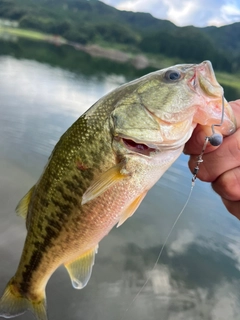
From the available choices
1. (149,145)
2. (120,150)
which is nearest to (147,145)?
(149,145)

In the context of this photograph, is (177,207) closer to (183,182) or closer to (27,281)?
(183,182)

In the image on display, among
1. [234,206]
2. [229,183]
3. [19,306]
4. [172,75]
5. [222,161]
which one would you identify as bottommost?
[19,306]

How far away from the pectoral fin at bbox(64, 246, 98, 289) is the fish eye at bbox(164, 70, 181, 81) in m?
1.37

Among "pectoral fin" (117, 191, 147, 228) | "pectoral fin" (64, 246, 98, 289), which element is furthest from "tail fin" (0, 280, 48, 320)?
"pectoral fin" (117, 191, 147, 228)

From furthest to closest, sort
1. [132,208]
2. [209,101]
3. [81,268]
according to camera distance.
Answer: [81,268], [132,208], [209,101]

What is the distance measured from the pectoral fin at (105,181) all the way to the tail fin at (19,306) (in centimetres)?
130

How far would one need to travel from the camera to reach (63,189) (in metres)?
2.33

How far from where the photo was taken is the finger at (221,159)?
2.23m

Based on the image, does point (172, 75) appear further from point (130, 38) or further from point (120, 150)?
point (130, 38)

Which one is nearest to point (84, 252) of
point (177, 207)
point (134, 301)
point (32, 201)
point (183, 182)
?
point (32, 201)

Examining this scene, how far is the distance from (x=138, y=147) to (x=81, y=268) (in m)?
1.10

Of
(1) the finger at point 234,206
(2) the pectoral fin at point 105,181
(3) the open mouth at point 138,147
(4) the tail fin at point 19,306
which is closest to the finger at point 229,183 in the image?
(1) the finger at point 234,206

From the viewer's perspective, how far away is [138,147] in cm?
220

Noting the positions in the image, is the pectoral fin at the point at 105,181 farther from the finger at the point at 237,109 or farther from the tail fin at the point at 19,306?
the tail fin at the point at 19,306
